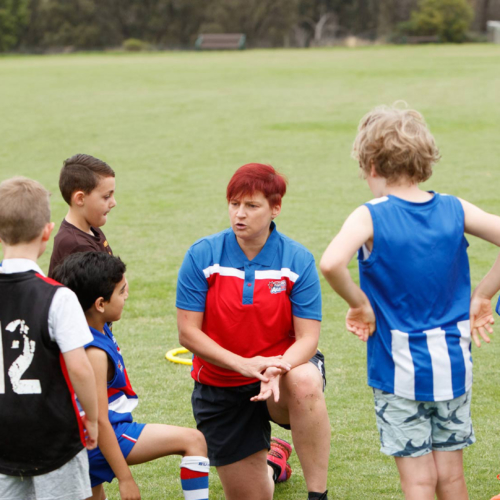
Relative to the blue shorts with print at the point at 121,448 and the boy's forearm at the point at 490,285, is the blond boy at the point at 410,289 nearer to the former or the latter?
the boy's forearm at the point at 490,285

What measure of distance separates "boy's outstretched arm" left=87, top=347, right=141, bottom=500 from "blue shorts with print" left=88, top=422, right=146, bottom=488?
0.11m

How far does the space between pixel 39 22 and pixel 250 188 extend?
255ft

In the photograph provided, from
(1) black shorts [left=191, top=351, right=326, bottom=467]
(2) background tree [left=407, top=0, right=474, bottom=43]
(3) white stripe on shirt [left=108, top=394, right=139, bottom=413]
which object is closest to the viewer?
(3) white stripe on shirt [left=108, top=394, right=139, bottom=413]

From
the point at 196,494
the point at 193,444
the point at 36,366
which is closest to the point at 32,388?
the point at 36,366

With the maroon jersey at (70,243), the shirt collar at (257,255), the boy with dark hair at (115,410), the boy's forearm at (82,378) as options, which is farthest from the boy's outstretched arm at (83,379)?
the maroon jersey at (70,243)

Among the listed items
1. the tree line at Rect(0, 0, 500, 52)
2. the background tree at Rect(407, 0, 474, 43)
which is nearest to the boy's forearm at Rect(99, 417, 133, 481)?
the background tree at Rect(407, 0, 474, 43)

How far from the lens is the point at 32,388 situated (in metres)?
2.67

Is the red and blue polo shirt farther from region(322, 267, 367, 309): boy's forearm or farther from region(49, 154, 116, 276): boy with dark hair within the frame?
region(49, 154, 116, 276): boy with dark hair

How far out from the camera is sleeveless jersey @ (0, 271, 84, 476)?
8.63 ft

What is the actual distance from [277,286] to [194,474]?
92 cm

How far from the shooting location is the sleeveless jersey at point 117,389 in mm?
3045

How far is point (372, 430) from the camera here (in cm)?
446

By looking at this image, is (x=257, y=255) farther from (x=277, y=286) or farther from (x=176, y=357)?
(x=176, y=357)

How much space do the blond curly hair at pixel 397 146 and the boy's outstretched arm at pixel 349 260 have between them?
21 cm
